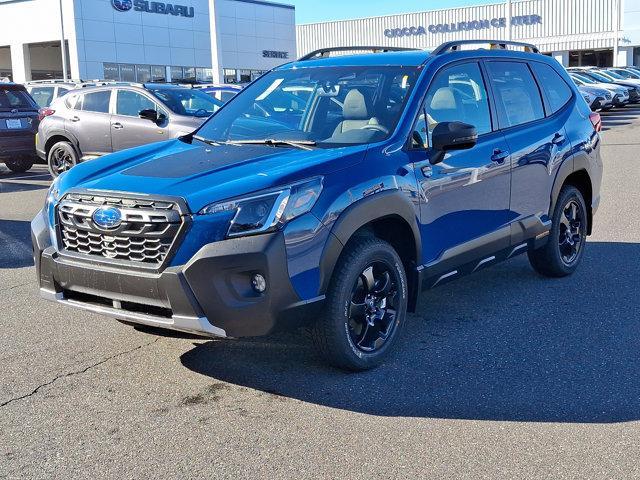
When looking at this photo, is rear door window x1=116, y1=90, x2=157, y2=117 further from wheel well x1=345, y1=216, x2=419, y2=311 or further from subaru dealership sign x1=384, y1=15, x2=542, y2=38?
subaru dealership sign x1=384, y1=15, x2=542, y2=38

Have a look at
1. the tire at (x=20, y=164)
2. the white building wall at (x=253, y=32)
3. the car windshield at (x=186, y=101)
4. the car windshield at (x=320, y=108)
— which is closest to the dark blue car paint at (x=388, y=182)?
the car windshield at (x=320, y=108)

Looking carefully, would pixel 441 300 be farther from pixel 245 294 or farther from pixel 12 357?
pixel 12 357

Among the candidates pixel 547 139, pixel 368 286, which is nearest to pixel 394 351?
pixel 368 286

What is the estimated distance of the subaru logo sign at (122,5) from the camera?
145 feet

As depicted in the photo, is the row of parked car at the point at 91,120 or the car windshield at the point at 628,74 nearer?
the row of parked car at the point at 91,120

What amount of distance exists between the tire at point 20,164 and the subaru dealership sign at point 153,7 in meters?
30.9

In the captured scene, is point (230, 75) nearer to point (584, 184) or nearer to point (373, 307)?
point (584, 184)

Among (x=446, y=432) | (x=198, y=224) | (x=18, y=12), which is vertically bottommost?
(x=446, y=432)

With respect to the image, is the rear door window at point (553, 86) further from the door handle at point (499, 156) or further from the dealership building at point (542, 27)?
the dealership building at point (542, 27)

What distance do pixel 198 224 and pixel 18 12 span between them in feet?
155

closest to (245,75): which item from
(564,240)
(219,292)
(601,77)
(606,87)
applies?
(601,77)

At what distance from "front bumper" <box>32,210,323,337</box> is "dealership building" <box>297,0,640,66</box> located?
48.8m

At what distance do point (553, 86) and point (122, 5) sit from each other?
1658 inches

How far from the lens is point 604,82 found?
31250 millimetres
